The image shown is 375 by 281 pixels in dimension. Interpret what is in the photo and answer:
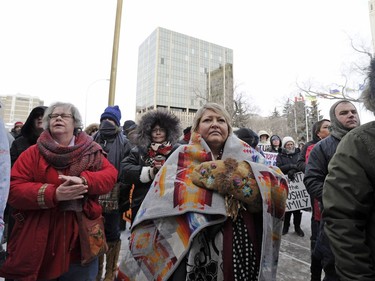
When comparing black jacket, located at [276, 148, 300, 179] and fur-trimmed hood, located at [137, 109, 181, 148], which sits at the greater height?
fur-trimmed hood, located at [137, 109, 181, 148]

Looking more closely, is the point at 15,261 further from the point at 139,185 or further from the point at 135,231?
the point at 139,185

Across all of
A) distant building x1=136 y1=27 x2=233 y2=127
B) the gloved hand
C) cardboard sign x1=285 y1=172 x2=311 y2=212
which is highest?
distant building x1=136 y1=27 x2=233 y2=127

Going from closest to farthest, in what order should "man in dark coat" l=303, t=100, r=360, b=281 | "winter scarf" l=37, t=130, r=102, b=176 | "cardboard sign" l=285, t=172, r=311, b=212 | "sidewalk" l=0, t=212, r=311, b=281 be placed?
"winter scarf" l=37, t=130, r=102, b=176 < "man in dark coat" l=303, t=100, r=360, b=281 < "sidewalk" l=0, t=212, r=311, b=281 < "cardboard sign" l=285, t=172, r=311, b=212

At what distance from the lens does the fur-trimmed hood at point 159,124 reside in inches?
120

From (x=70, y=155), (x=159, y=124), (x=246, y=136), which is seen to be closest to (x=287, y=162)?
(x=246, y=136)

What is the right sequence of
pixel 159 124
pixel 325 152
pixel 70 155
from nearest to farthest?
pixel 70 155, pixel 325 152, pixel 159 124

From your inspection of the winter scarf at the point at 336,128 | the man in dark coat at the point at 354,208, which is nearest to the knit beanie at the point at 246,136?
the winter scarf at the point at 336,128

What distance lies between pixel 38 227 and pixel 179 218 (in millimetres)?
1114

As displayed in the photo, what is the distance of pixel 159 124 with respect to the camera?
313 centimetres

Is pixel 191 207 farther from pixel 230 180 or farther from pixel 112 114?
pixel 112 114

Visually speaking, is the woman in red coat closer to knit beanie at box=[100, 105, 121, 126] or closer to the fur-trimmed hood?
the fur-trimmed hood

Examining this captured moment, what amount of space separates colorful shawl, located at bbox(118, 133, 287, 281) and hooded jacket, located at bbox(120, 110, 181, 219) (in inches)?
33.7

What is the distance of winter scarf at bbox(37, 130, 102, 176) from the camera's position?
2.06 metres

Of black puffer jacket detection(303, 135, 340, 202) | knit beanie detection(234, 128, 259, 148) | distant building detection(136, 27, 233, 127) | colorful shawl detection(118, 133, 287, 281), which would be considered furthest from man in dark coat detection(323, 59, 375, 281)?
distant building detection(136, 27, 233, 127)
